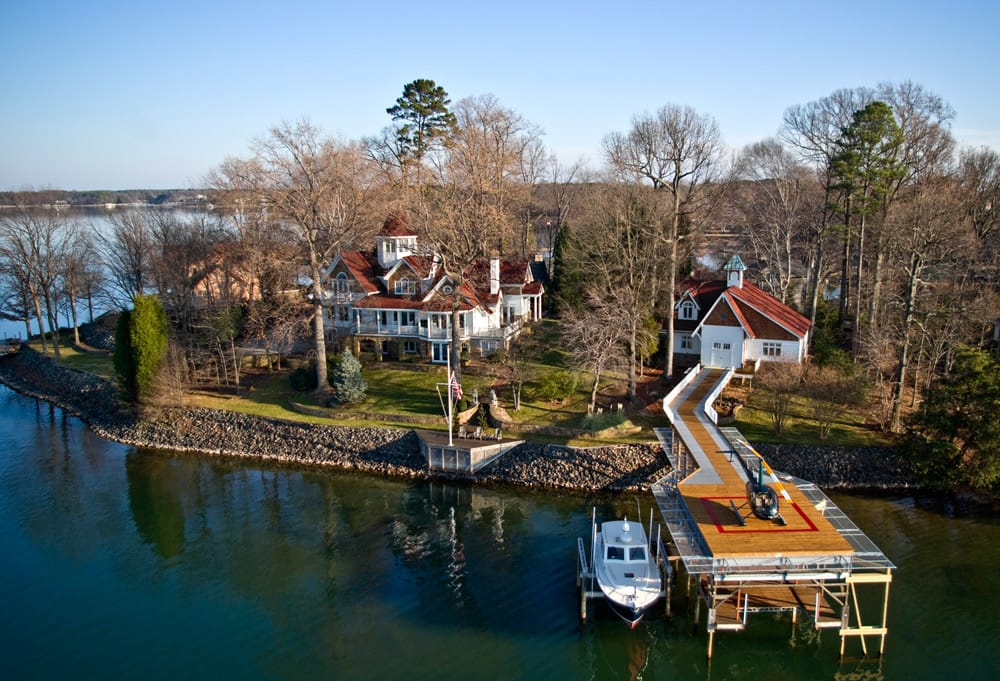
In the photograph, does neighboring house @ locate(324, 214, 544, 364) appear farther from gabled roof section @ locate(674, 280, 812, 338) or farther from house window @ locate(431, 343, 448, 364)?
gabled roof section @ locate(674, 280, 812, 338)

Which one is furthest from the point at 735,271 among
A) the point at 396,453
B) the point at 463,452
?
the point at 396,453

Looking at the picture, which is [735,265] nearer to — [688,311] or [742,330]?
[688,311]

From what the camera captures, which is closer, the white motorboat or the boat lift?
the white motorboat

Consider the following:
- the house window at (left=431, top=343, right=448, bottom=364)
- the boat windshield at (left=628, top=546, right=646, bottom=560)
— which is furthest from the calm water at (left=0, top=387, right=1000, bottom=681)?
the house window at (left=431, top=343, right=448, bottom=364)

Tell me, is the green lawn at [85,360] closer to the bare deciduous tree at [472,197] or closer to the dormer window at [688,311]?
the bare deciduous tree at [472,197]

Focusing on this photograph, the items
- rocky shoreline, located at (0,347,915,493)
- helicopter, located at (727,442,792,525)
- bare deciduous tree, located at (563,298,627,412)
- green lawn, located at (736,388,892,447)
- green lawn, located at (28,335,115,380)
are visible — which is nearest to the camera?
helicopter, located at (727,442,792,525)

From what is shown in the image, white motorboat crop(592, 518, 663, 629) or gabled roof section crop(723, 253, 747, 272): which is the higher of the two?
gabled roof section crop(723, 253, 747, 272)

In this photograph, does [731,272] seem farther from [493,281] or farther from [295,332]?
[295,332]
